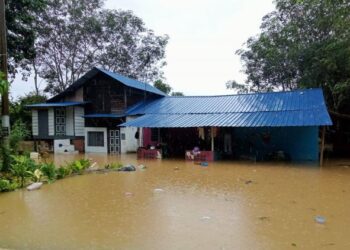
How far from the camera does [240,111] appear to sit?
16.9m

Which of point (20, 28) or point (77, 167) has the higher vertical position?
point (20, 28)

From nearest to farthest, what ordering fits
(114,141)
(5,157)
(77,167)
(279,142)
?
(5,157) < (77,167) < (279,142) < (114,141)

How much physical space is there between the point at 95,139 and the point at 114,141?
4.88 ft

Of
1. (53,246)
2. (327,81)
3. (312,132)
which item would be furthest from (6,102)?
(327,81)

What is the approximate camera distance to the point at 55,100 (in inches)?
918

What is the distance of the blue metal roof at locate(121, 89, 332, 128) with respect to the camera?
48.1 ft

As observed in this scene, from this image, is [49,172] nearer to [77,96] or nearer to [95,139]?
[95,139]

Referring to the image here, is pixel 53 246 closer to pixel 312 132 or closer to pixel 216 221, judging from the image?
pixel 216 221

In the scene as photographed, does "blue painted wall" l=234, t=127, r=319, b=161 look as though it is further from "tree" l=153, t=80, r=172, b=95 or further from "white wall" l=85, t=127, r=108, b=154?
"tree" l=153, t=80, r=172, b=95

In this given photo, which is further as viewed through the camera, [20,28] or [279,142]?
[279,142]

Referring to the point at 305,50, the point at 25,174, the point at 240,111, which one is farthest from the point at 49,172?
the point at 305,50

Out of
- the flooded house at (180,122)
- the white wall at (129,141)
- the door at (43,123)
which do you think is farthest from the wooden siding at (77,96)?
the white wall at (129,141)

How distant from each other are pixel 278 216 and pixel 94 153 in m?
16.1

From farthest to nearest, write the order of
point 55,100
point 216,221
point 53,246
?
1. point 55,100
2. point 216,221
3. point 53,246
